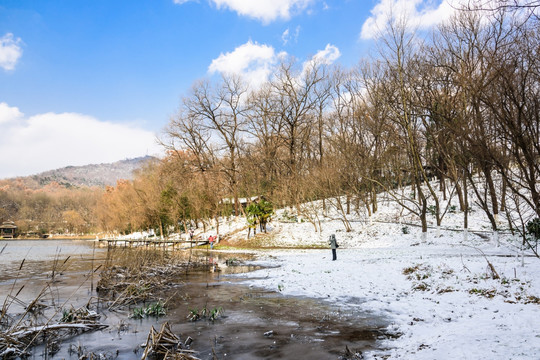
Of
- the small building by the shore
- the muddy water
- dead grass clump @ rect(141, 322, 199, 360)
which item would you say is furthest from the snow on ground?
the small building by the shore

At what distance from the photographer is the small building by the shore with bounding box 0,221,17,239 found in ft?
321

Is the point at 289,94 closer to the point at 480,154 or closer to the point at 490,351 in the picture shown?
the point at 480,154

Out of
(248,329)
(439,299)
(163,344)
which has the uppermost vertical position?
(163,344)

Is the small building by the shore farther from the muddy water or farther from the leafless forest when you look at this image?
the muddy water

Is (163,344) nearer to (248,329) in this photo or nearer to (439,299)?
(248,329)

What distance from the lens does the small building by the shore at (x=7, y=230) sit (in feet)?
321

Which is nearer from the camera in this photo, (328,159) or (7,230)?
(328,159)

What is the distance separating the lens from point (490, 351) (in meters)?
5.34

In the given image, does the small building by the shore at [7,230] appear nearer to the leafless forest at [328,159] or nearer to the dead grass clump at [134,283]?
the leafless forest at [328,159]

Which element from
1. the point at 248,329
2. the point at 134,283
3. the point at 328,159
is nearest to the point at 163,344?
the point at 248,329

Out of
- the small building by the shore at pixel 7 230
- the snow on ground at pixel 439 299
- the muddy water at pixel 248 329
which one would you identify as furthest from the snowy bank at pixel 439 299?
the small building by the shore at pixel 7 230

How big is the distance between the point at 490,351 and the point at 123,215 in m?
59.4

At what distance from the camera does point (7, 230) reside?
325ft

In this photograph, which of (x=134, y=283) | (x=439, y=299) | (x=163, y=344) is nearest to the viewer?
(x=163, y=344)
